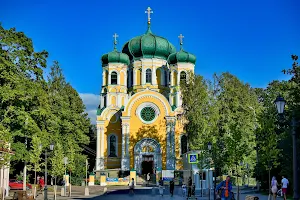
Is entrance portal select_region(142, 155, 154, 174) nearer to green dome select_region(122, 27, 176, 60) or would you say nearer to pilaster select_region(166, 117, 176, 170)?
pilaster select_region(166, 117, 176, 170)

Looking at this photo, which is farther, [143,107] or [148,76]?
[148,76]

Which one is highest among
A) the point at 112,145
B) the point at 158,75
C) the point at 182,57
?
the point at 182,57

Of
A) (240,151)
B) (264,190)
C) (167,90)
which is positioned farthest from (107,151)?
(240,151)

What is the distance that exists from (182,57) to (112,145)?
563 inches

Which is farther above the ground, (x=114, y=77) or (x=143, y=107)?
(x=114, y=77)

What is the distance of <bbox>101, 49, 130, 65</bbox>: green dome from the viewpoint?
58.0 m

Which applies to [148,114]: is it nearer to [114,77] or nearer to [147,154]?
[147,154]

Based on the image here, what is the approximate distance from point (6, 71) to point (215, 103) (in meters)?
22.3

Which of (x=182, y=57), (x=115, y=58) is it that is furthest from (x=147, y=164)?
(x=115, y=58)

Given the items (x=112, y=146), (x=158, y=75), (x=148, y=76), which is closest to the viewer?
(x=112, y=146)

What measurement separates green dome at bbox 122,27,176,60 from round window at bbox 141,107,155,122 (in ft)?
27.1

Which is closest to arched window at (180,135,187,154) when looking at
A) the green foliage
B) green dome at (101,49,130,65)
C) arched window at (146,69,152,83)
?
arched window at (146,69,152,83)

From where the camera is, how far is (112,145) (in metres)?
55.7

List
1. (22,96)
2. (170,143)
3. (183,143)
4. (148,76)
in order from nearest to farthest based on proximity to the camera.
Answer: (22,96) < (170,143) < (183,143) < (148,76)
